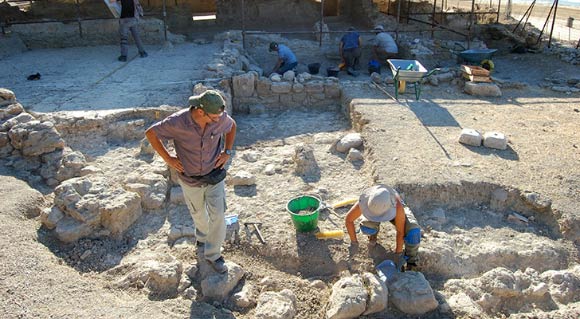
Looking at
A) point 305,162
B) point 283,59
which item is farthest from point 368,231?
point 283,59

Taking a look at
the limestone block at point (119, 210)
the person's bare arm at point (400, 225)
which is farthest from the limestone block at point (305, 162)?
the limestone block at point (119, 210)

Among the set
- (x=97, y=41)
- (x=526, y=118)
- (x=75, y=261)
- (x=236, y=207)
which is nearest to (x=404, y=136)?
(x=526, y=118)

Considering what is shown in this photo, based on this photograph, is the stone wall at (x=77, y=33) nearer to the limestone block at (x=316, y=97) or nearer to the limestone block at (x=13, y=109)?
the limestone block at (x=316, y=97)

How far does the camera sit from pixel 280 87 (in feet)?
31.4

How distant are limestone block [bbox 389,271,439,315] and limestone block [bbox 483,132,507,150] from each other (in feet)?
11.3

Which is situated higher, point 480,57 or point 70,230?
point 480,57

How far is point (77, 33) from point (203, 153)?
33.7 feet

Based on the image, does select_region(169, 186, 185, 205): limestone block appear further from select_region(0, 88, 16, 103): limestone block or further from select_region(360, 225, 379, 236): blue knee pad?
select_region(0, 88, 16, 103): limestone block

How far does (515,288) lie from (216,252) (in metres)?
2.95

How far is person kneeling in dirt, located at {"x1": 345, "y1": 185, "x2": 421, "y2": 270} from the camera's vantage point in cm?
457

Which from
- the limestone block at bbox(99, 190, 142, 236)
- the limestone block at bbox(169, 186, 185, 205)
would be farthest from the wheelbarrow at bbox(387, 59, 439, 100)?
the limestone block at bbox(99, 190, 142, 236)

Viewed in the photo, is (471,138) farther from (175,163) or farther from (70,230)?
(70,230)

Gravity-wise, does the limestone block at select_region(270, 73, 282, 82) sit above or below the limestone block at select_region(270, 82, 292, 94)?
above

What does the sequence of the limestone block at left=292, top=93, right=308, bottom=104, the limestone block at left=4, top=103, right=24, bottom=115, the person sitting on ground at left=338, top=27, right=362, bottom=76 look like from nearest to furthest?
the limestone block at left=4, top=103, right=24, bottom=115 → the limestone block at left=292, top=93, right=308, bottom=104 → the person sitting on ground at left=338, top=27, right=362, bottom=76
